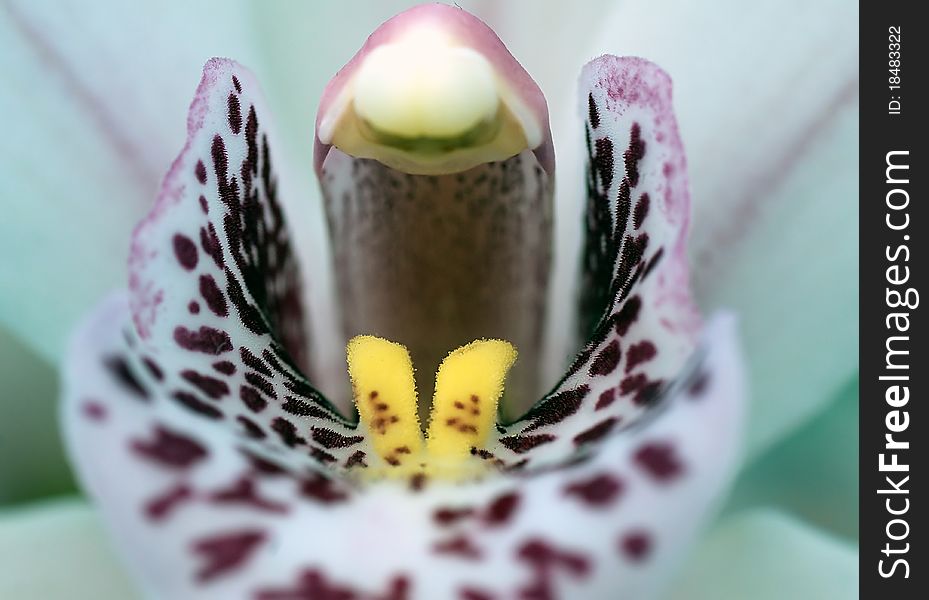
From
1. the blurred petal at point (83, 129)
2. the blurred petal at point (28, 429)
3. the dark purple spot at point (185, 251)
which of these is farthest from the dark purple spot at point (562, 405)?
the blurred petal at point (28, 429)

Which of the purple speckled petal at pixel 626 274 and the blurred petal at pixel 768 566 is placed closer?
Answer: the purple speckled petal at pixel 626 274

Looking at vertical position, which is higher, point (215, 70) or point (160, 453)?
point (215, 70)

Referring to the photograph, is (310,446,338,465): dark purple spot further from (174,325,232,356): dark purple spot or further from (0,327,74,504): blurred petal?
(0,327,74,504): blurred petal

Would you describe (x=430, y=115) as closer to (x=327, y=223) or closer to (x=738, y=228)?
(x=327, y=223)

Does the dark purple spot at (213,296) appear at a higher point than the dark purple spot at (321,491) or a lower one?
higher

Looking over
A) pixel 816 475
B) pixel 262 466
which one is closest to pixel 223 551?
pixel 262 466

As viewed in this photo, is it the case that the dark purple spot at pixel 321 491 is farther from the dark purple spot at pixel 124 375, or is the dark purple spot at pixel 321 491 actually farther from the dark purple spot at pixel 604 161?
the dark purple spot at pixel 604 161

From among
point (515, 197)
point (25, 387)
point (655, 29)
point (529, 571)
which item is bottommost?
point (529, 571)
